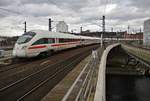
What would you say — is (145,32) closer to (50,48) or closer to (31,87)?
(50,48)

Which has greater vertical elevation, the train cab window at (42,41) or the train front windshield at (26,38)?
the train front windshield at (26,38)

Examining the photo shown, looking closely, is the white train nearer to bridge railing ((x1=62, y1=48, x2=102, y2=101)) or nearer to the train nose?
the train nose

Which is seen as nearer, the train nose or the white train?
the train nose

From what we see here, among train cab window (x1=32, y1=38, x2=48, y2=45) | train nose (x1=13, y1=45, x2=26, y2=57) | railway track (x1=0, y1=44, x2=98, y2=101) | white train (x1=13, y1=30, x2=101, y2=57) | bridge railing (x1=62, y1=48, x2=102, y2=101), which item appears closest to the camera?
bridge railing (x1=62, y1=48, x2=102, y2=101)

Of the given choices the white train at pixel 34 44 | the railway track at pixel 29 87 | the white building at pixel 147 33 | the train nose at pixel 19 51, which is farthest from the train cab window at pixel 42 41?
the white building at pixel 147 33

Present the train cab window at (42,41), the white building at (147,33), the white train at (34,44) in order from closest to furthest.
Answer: the white train at (34,44) → the train cab window at (42,41) → the white building at (147,33)

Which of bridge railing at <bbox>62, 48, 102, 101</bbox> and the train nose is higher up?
the train nose

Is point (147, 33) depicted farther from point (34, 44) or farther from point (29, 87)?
point (29, 87)

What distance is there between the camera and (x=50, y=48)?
92.1ft

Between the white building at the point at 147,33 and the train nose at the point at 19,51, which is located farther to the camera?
the white building at the point at 147,33

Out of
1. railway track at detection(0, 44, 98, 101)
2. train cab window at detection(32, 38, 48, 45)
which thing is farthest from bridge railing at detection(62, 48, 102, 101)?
train cab window at detection(32, 38, 48, 45)

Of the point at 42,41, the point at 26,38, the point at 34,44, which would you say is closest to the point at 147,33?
the point at 42,41

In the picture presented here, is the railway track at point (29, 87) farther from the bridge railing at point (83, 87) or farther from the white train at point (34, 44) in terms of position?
the white train at point (34, 44)

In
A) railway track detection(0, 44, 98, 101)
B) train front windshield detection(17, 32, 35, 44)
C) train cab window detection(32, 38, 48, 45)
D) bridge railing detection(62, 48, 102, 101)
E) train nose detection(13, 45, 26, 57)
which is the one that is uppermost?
train front windshield detection(17, 32, 35, 44)
